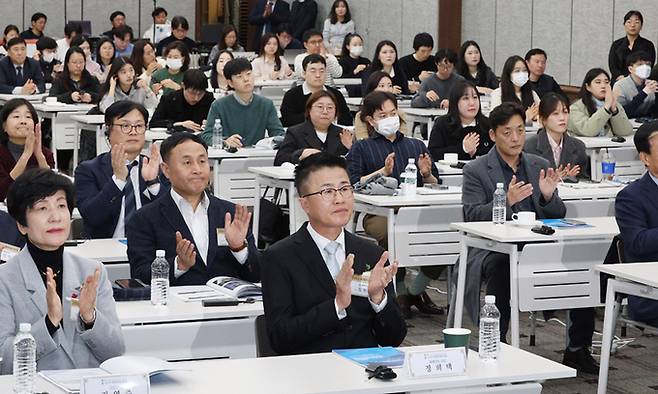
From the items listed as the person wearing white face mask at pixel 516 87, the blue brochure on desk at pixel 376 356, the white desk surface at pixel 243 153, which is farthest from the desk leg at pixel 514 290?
the person wearing white face mask at pixel 516 87

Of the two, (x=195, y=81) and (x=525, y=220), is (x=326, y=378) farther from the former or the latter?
(x=195, y=81)

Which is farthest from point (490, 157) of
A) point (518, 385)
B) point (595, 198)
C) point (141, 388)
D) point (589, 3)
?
point (589, 3)

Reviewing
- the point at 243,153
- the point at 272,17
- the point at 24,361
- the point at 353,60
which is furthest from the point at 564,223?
the point at 272,17

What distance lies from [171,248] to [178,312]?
27.2 inches

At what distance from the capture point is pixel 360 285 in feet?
13.9

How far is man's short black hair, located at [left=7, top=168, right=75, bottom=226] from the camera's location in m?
4.04

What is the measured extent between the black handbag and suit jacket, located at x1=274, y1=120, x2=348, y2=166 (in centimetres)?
39

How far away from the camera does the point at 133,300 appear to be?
485cm

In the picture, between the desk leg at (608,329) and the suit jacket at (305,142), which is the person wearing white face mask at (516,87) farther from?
the desk leg at (608,329)

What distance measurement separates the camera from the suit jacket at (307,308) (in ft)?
13.8

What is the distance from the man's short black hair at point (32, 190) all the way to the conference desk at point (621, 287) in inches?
93.0

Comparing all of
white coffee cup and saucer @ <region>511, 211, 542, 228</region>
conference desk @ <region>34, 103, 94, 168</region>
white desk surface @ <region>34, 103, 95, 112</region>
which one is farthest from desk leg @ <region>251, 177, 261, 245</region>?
white desk surface @ <region>34, 103, 95, 112</region>

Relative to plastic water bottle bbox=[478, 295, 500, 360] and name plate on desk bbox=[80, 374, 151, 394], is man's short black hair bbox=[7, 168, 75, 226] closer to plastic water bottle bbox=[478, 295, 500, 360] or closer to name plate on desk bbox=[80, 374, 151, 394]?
name plate on desk bbox=[80, 374, 151, 394]

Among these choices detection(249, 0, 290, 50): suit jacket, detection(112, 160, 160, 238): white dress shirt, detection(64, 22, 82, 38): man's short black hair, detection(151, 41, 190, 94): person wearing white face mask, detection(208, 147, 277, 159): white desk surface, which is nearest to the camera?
detection(112, 160, 160, 238): white dress shirt
